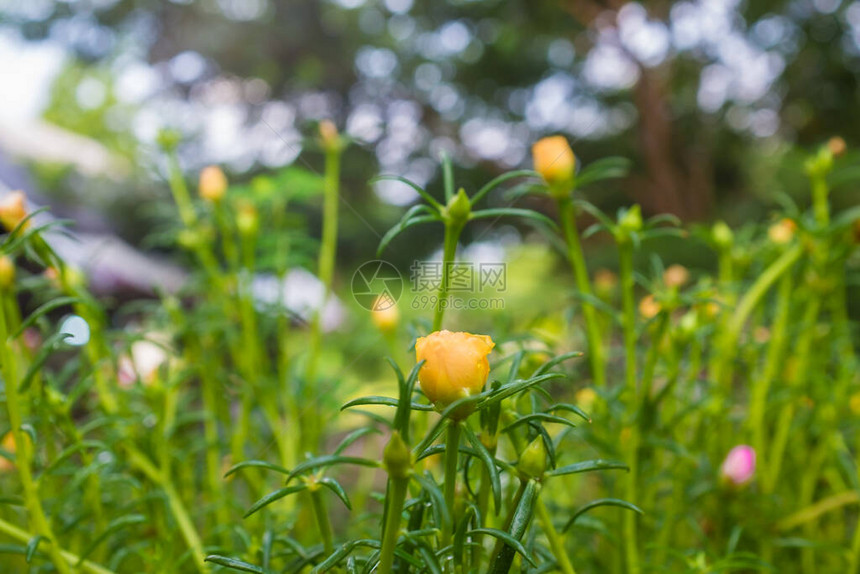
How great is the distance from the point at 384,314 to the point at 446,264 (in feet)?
0.76

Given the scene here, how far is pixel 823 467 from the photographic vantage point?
0.44m

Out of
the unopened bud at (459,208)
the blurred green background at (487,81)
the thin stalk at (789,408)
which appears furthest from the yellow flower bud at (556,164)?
the blurred green background at (487,81)

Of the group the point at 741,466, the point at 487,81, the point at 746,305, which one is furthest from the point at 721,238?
the point at 487,81

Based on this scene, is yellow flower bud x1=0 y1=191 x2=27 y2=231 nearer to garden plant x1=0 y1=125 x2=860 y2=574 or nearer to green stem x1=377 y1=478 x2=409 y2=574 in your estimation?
garden plant x1=0 y1=125 x2=860 y2=574

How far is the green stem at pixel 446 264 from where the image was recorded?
21cm

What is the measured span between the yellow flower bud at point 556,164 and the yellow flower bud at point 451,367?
0.18 metres

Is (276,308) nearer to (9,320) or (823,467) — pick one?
(9,320)

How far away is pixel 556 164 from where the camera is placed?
12.9 inches

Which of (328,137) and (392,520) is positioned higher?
(328,137)

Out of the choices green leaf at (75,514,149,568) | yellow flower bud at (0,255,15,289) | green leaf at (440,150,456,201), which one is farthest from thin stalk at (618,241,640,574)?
yellow flower bud at (0,255,15,289)

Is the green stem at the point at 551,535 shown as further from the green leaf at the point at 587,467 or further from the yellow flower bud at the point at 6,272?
the yellow flower bud at the point at 6,272

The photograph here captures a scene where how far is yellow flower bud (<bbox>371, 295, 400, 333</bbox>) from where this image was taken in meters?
0.42

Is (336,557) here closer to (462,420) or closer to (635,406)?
(462,420)

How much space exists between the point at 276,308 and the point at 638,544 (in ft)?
0.95
